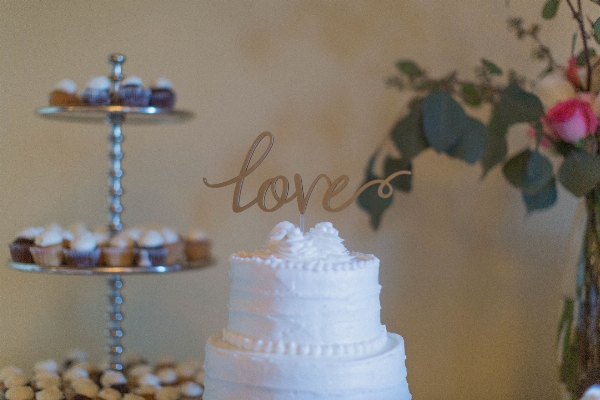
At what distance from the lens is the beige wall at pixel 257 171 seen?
1961 mm

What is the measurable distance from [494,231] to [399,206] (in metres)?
0.32

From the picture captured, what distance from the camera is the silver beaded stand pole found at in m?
1.70

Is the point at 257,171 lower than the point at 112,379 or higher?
higher

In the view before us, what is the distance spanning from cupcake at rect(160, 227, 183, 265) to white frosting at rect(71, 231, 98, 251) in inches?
7.5

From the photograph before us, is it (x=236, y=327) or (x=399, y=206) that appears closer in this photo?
(x=236, y=327)

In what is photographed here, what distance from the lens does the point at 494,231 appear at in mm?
1944

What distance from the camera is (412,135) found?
5.45ft

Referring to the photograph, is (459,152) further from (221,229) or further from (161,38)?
(161,38)

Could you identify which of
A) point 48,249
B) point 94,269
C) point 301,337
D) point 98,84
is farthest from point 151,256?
point 301,337

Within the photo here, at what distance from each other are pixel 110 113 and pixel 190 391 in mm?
800

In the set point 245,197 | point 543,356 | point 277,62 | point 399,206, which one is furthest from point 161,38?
point 543,356

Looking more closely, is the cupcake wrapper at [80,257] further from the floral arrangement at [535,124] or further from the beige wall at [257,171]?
the floral arrangement at [535,124]

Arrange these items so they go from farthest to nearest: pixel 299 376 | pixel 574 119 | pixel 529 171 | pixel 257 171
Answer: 1. pixel 257 171
2. pixel 529 171
3. pixel 574 119
4. pixel 299 376

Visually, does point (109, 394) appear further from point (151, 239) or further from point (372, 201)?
point (372, 201)
